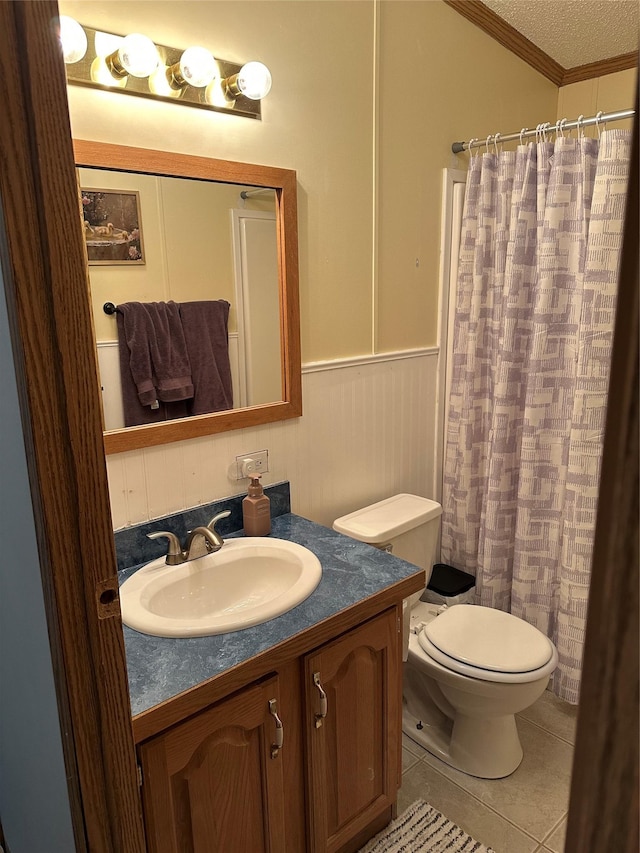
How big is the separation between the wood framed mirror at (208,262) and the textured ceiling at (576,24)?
1230 mm

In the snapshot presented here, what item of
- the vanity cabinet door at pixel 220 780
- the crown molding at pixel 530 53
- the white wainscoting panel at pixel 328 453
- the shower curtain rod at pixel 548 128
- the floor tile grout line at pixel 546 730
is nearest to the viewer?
the vanity cabinet door at pixel 220 780

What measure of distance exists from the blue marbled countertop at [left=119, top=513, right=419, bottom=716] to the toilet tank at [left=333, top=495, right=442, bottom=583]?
0.97ft

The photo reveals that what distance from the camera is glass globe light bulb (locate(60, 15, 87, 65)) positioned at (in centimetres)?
→ 131

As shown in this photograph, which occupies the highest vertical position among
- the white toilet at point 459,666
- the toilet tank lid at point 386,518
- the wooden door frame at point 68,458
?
the wooden door frame at point 68,458

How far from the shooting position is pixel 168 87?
1.50m

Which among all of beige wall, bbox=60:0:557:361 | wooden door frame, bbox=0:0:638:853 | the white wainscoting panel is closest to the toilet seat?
the white wainscoting panel

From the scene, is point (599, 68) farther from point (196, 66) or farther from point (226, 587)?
point (226, 587)

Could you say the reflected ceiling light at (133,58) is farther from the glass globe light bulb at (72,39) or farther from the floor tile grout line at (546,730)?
the floor tile grout line at (546,730)

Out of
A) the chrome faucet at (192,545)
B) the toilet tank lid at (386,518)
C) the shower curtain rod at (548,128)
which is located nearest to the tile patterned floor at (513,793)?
the toilet tank lid at (386,518)

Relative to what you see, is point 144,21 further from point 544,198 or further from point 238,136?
point 544,198

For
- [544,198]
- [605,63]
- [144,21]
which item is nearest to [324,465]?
[544,198]

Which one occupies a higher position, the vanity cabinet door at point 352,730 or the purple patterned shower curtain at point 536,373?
the purple patterned shower curtain at point 536,373

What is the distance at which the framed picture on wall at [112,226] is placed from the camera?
146cm

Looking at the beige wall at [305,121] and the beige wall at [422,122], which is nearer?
the beige wall at [305,121]
